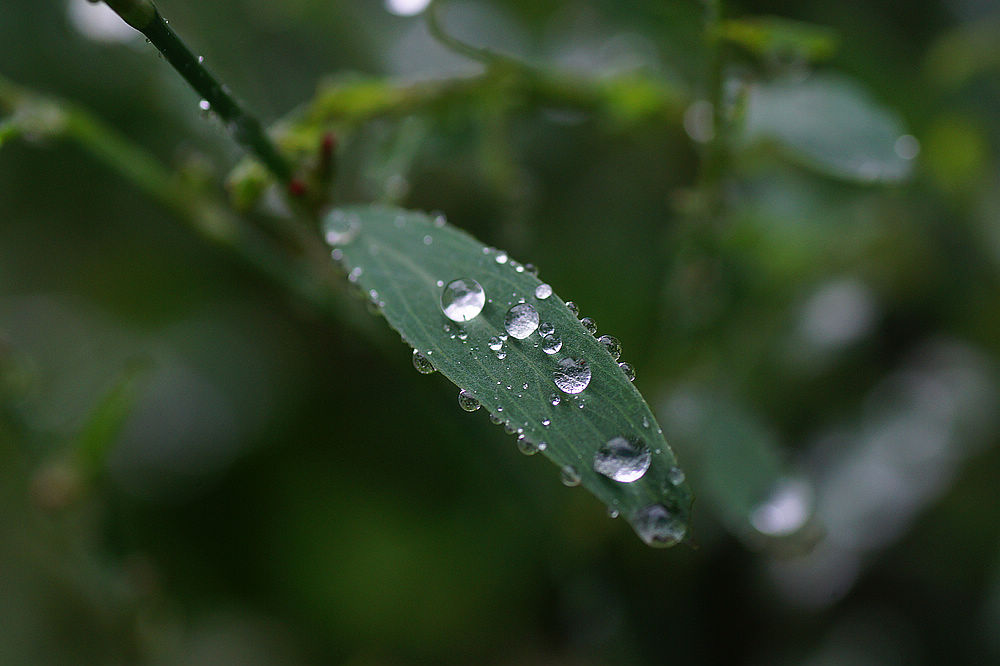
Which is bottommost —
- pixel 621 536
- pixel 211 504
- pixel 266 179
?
pixel 621 536

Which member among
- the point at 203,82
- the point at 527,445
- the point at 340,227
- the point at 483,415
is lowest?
the point at 483,415

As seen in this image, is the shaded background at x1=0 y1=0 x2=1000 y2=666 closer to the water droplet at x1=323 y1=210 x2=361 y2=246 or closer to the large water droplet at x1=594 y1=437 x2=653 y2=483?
the water droplet at x1=323 y1=210 x2=361 y2=246

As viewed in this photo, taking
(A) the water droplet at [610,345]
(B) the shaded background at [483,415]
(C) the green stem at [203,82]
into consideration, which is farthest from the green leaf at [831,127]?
(C) the green stem at [203,82]

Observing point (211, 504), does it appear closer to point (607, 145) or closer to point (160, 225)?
point (160, 225)

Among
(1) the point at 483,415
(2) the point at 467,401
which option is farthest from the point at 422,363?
(1) the point at 483,415

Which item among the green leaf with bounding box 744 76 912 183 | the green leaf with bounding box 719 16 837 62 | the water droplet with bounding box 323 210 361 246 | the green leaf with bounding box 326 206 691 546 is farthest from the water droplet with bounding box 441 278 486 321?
the green leaf with bounding box 744 76 912 183

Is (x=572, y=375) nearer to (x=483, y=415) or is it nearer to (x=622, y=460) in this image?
(x=622, y=460)

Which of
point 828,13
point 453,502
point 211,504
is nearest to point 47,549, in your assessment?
point 211,504

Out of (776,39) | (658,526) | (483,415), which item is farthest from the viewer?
(483,415)
